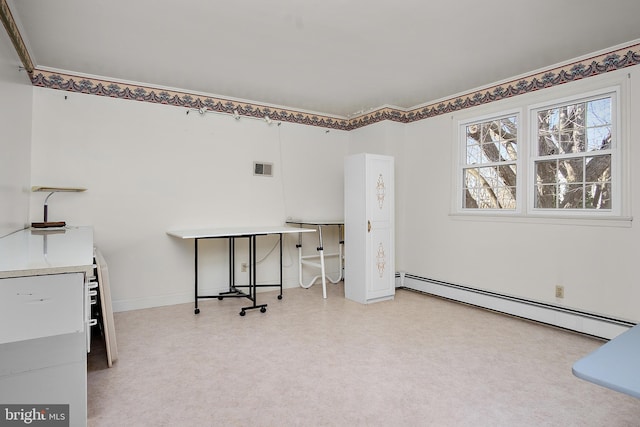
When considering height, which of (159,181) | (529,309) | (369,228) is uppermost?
(159,181)

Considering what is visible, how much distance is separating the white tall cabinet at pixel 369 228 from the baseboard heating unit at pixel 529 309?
57 centimetres

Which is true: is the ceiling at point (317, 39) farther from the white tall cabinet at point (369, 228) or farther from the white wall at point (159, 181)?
the white tall cabinet at point (369, 228)

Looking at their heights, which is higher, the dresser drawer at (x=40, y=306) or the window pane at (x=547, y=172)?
the window pane at (x=547, y=172)

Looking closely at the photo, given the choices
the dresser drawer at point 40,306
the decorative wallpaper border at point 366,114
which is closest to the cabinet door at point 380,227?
the decorative wallpaper border at point 366,114

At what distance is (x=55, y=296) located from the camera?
1.41m

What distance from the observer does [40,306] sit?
1389 mm

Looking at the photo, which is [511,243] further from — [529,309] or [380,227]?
[380,227]

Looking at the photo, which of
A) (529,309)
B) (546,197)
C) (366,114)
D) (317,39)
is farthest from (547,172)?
(317,39)

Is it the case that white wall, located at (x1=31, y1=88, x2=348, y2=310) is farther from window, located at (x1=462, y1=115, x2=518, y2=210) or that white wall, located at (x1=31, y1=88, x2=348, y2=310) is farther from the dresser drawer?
the dresser drawer

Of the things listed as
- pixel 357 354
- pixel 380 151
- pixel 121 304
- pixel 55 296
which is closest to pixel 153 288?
pixel 121 304

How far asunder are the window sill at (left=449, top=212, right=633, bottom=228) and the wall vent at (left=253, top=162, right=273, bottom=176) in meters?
2.35

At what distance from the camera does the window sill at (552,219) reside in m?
2.99

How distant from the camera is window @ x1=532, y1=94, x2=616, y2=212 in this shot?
3.14 metres

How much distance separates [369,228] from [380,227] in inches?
6.9
